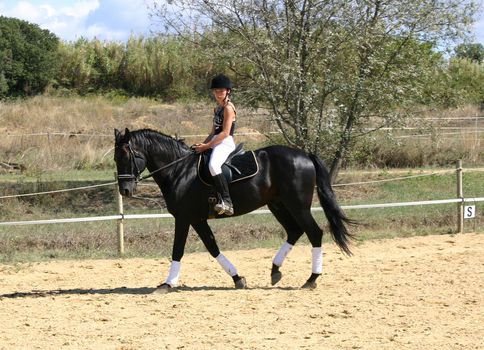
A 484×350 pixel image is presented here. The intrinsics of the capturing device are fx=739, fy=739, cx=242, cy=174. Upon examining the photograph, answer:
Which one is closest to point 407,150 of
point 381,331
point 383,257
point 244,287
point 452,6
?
point 452,6

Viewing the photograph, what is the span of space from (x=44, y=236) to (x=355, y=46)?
8.43 metres

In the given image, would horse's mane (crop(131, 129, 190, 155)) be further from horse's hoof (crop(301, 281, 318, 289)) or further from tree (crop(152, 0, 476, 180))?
tree (crop(152, 0, 476, 180))

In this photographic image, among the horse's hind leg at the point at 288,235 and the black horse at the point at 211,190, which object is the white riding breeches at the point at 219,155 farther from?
the horse's hind leg at the point at 288,235

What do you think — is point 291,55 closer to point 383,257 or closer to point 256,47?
point 256,47

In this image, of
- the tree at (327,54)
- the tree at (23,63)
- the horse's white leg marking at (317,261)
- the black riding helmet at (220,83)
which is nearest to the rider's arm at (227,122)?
the black riding helmet at (220,83)

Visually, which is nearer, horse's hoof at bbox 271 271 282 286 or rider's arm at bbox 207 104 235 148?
rider's arm at bbox 207 104 235 148

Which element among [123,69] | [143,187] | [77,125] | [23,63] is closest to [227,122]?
[143,187]

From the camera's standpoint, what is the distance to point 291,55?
17.2 meters

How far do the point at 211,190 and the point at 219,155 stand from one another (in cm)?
47

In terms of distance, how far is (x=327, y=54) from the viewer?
17078 mm

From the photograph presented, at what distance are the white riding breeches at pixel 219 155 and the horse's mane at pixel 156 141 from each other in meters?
0.60

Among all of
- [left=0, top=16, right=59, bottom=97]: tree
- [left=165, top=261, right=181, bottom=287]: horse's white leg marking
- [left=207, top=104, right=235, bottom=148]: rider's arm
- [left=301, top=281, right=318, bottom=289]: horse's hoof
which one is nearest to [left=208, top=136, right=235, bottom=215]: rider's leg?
[left=207, top=104, right=235, bottom=148]: rider's arm

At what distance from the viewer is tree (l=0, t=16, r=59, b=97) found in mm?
38062

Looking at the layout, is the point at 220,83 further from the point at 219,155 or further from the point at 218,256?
the point at 218,256
